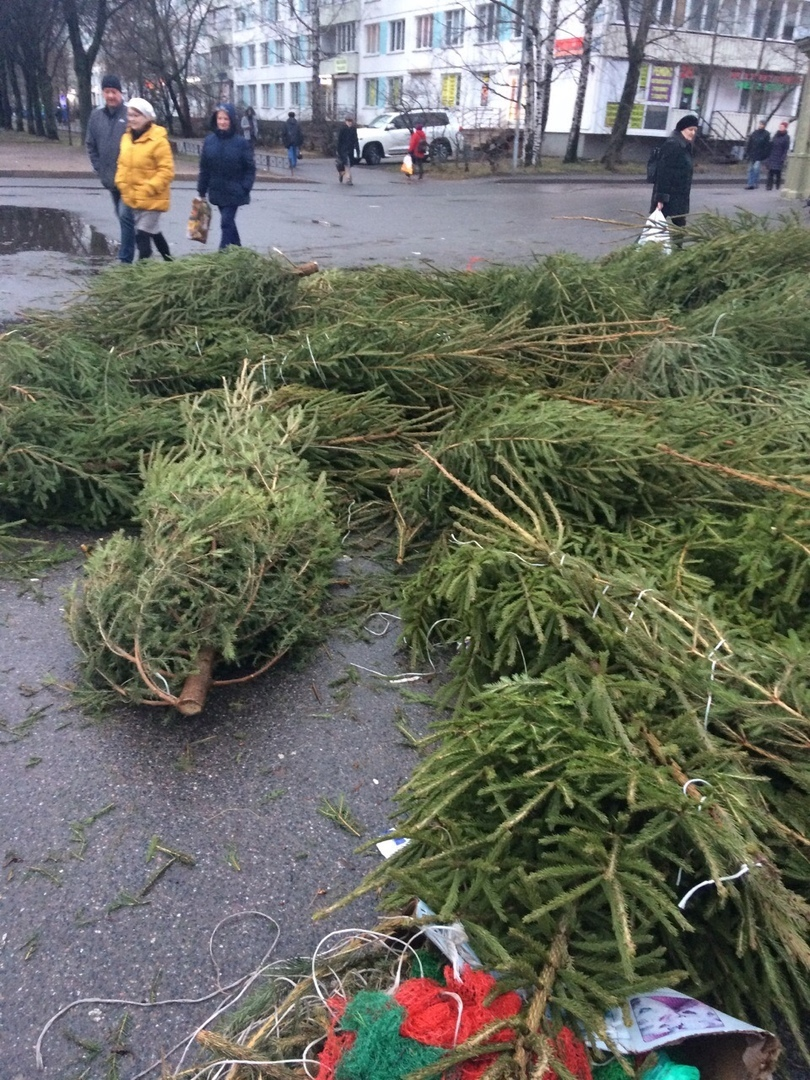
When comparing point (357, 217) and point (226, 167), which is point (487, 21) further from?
point (226, 167)

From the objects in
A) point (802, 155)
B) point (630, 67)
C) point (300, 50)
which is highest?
point (300, 50)

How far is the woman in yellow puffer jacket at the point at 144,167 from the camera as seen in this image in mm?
8500

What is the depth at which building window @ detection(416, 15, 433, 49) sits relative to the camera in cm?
4497

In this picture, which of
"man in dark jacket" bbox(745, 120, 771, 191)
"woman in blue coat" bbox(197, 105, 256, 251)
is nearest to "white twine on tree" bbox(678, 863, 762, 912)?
"woman in blue coat" bbox(197, 105, 256, 251)

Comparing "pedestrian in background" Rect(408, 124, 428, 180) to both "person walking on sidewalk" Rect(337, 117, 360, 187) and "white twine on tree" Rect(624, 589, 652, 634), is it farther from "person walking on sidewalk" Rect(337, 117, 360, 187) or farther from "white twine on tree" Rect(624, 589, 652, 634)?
"white twine on tree" Rect(624, 589, 652, 634)

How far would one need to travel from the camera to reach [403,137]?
1366 inches

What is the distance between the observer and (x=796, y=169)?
18438mm

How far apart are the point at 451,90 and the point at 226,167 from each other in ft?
124

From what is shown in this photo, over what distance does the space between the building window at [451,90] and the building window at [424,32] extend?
329 centimetres

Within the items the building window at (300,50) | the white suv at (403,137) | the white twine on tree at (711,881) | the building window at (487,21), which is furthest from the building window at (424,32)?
the white twine on tree at (711,881)

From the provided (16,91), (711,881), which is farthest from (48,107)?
(711,881)

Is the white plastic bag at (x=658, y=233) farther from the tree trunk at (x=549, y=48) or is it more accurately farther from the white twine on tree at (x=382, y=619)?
the tree trunk at (x=549, y=48)

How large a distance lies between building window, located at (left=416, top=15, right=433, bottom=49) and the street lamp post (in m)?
31.2

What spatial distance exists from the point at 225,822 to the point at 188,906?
0.31m
